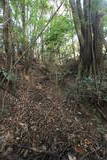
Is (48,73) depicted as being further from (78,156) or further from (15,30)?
(78,156)

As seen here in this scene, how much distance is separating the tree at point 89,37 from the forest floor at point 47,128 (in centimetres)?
120

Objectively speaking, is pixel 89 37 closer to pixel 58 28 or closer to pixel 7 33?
pixel 58 28

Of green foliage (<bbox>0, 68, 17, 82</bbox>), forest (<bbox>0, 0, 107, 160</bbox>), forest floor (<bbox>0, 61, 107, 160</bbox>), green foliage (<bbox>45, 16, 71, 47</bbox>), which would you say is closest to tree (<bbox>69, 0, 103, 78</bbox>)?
forest (<bbox>0, 0, 107, 160</bbox>)

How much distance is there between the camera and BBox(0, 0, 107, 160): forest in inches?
114

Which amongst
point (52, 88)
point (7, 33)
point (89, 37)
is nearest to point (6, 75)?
point (7, 33)

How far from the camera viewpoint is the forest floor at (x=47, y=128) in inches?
108

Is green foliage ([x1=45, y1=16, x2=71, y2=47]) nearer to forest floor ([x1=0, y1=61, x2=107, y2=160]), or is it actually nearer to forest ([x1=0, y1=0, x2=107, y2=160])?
forest ([x1=0, y1=0, x2=107, y2=160])

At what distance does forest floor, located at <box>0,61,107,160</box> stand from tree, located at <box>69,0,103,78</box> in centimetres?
120

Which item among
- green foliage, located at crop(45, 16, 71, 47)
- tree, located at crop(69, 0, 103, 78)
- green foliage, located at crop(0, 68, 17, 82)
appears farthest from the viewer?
green foliage, located at crop(45, 16, 71, 47)

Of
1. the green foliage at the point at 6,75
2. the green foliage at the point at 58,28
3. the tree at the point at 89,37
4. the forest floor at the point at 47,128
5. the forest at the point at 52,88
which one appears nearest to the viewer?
the forest floor at the point at 47,128

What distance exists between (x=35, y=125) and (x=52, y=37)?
355cm

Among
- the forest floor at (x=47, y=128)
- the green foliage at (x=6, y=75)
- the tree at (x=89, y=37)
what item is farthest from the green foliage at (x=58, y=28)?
the green foliage at (x=6, y=75)

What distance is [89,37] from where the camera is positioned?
15.6 ft

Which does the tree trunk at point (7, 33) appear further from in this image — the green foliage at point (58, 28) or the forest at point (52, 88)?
the green foliage at point (58, 28)
